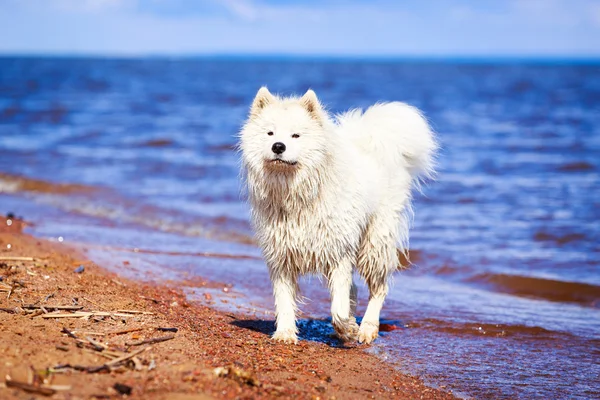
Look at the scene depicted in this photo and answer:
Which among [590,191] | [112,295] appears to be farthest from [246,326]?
[590,191]

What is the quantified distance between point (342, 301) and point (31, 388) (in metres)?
2.81

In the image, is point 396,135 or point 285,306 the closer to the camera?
point 285,306

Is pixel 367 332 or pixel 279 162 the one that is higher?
pixel 279 162

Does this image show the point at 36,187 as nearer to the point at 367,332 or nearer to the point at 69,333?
the point at 367,332

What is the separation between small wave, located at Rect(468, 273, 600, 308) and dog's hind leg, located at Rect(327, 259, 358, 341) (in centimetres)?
362

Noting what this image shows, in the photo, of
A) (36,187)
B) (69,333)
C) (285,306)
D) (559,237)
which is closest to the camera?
(69,333)

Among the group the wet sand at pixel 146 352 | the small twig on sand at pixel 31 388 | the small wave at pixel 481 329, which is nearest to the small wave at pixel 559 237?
the small wave at pixel 481 329

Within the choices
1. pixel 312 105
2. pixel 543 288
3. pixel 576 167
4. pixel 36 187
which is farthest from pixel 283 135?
pixel 576 167

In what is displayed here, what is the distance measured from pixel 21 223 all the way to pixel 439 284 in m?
6.07

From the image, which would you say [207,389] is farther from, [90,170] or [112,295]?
[90,170]

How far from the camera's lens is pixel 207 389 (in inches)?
163

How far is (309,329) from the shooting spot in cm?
680

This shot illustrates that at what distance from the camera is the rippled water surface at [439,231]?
648cm

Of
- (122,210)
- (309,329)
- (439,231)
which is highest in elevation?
(439,231)
